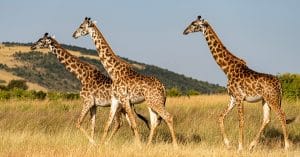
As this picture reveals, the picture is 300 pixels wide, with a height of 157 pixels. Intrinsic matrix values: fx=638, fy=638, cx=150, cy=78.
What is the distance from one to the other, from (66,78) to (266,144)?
71166mm

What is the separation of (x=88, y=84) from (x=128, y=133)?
2.93 metres

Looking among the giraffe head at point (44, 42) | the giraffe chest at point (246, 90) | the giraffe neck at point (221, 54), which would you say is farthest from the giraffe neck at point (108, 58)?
the giraffe chest at point (246, 90)

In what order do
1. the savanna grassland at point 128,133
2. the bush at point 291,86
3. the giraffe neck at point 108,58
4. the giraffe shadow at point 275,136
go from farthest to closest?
the bush at point 291,86 → the giraffe shadow at point 275,136 → the giraffe neck at point 108,58 → the savanna grassland at point 128,133

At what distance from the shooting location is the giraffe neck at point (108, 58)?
14.8 m

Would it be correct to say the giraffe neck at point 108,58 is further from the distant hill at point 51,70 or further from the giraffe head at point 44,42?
the distant hill at point 51,70

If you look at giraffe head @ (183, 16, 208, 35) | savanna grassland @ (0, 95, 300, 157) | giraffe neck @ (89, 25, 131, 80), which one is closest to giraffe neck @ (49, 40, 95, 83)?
giraffe neck @ (89, 25, 131, 80)

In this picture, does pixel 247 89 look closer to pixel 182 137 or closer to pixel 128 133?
pixel 182 137

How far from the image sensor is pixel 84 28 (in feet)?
51.1

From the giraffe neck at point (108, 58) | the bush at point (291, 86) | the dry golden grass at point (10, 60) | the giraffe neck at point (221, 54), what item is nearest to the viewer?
the giraffe neck at point (108, 58)

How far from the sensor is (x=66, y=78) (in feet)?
283

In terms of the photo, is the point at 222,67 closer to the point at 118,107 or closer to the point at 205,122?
the point at 118,107

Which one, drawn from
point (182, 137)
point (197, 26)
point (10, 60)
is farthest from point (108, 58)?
point (10, 60)

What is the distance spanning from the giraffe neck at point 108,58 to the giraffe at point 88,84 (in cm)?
41

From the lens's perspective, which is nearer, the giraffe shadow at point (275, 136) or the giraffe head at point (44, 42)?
the giraffe head at point (44, 42)
